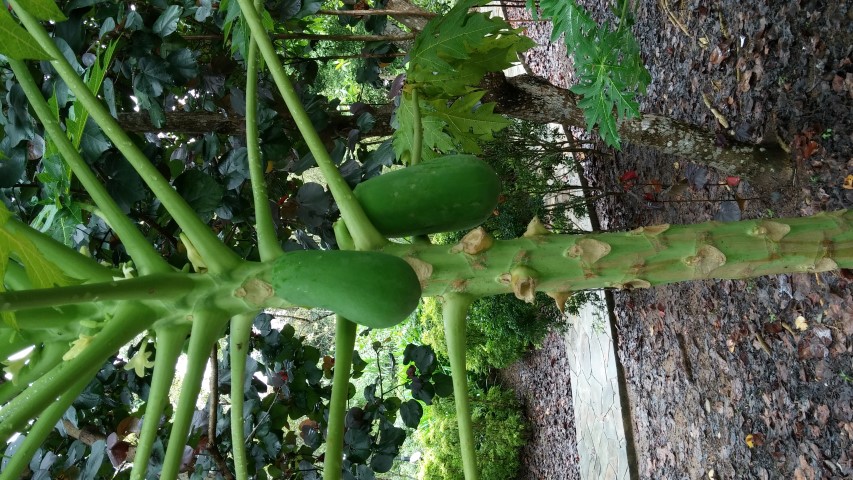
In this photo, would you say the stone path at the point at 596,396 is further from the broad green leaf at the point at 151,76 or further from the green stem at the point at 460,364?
the green stem at the point at 460,364

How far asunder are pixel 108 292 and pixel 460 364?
0.70 meters

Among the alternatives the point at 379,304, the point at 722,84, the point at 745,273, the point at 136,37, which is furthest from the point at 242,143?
the point at 722,84

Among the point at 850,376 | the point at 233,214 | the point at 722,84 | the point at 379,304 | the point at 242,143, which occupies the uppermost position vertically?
the point at 722,84

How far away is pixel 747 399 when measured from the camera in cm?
326

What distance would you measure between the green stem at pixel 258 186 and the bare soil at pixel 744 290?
87.6 inches

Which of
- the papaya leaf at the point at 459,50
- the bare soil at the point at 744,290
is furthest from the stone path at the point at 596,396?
the papaya leaf at the point at 459,50

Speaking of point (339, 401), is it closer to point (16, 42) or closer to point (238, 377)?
point (238, 377)

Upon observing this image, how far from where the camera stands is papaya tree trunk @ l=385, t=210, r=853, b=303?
1329 millimetres

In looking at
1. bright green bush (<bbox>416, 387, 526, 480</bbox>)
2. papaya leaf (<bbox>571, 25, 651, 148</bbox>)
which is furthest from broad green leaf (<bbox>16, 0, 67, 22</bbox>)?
bright green bush (<bbox>416, 387, 526, 480</bbox>)

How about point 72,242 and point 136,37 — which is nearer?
point 72,242

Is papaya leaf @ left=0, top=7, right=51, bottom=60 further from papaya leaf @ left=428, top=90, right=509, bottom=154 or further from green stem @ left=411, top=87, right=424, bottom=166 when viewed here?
papaya leaf @ left=428, top=90, right=509, bottom=154

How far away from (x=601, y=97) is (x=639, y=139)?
2.42 ft

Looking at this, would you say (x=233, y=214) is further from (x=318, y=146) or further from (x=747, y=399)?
(x=747, y=399)

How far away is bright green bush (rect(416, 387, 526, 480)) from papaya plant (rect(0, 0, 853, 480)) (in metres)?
5.39
